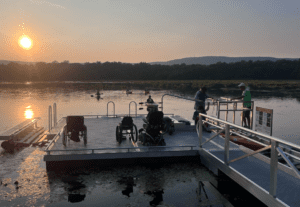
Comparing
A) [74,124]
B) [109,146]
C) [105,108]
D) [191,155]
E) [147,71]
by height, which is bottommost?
[105,108]

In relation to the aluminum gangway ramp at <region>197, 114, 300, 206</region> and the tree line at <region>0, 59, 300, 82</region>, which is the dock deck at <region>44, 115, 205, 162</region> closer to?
the aluminum gangway ramp at <region>197, 114, 300, 206</region>

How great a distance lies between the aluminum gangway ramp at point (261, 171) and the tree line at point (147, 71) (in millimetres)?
106065

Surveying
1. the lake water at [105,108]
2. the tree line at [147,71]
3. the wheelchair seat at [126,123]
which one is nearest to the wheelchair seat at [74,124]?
the wheelchair seat at [126,123]

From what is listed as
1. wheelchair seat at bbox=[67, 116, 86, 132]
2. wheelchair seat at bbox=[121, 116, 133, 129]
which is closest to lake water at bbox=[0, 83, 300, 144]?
wheelchair seat at bbox=[121, 116, 133, 129]

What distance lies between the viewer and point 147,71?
119750 mm

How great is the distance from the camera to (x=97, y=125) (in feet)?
36.2

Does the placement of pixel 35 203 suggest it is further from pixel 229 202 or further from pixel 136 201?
pixel 229 202

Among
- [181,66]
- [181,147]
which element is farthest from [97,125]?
[181,66]

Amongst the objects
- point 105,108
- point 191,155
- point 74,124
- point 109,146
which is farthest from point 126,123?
point 105,108

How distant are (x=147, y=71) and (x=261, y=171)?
115204mm

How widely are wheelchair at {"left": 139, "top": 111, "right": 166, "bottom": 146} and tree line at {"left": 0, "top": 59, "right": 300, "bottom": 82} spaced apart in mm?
105651

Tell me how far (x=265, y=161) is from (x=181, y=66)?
11490 centimetres

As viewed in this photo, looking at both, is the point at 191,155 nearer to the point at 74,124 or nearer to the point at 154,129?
the point at 154,129

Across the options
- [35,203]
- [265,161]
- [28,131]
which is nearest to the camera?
[35,203]
